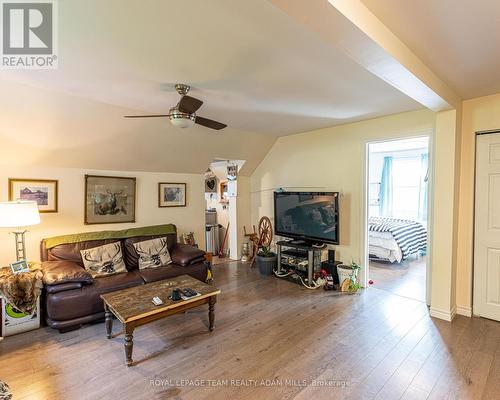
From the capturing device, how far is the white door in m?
2.79

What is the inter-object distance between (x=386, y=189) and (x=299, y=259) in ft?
13.3

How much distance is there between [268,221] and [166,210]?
1940mm

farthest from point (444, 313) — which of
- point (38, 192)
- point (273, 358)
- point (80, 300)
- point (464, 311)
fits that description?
point (38, 192)

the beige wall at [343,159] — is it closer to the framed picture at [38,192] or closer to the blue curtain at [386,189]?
the blue curtain at [386,189]

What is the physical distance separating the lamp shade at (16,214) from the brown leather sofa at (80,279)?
558 mm

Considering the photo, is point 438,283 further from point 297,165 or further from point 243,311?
point 297,165

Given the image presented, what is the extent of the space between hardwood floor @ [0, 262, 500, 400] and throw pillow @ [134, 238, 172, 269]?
910 millimetres

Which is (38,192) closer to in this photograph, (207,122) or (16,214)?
(16,214)

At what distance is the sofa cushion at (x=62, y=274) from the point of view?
267cm

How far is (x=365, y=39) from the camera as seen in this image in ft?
4.56

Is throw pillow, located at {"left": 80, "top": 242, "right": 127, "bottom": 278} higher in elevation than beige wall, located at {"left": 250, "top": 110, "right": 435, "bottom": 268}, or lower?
lower

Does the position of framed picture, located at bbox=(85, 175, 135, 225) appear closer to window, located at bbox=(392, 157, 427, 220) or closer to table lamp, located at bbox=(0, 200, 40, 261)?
table lamp, located at bbox=(0, 200, 40, 261)

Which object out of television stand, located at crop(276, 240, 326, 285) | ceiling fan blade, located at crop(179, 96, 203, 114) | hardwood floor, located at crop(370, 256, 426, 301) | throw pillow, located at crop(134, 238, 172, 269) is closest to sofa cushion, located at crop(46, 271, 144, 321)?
throw pillow, located at crop(134, 238, 172, 269)

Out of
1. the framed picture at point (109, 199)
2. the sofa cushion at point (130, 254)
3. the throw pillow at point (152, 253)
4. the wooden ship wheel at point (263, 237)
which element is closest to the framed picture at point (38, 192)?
the framed picture at point (109, 199)
